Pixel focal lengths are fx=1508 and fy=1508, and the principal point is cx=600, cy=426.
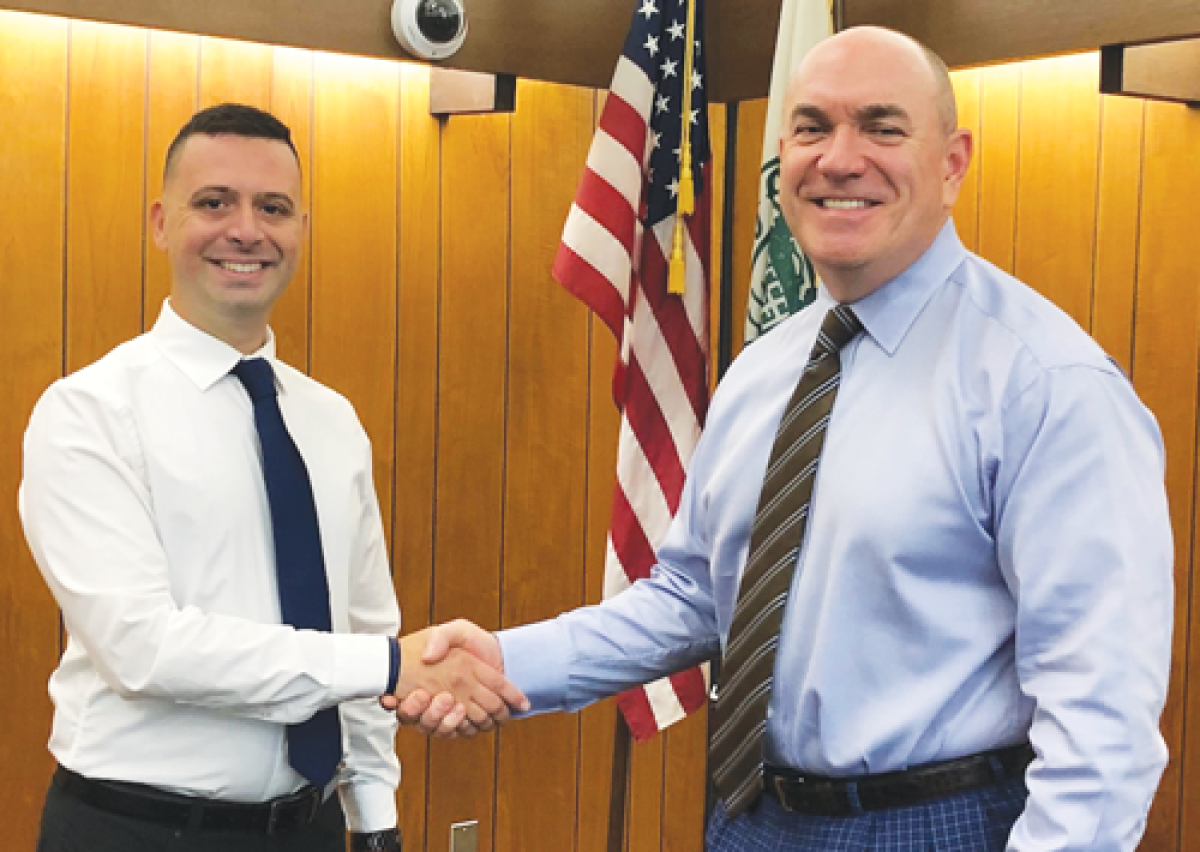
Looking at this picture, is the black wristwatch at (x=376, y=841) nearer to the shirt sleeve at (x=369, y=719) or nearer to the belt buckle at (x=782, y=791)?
the shirt sleeve at (x=369, y=719)

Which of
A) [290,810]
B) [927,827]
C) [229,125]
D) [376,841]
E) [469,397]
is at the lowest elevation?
[376,841]

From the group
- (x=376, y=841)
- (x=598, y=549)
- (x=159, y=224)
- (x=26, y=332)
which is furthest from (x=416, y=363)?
(x=376, y=841)

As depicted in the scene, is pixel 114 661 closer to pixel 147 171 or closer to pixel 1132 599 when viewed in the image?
pixel 1132 599

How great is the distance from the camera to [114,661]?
2.06m

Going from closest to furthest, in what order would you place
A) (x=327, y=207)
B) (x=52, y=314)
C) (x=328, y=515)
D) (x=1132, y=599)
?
(x=1132, y=599)
(x=328, y=515)
(x=52, y=314)
(x=327, y=207)

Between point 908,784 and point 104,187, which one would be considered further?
point 104,187

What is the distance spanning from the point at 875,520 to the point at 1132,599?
30 centimetres

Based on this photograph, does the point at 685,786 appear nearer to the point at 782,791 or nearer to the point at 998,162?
the point at 998,162

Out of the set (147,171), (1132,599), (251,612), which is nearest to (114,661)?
(251,612)

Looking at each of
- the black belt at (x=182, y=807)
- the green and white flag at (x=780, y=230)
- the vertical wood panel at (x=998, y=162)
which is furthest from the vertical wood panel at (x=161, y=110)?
the vertical wood panel at (x=998, y=162)

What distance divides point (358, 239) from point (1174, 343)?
1836 mm

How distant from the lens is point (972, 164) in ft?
11.2

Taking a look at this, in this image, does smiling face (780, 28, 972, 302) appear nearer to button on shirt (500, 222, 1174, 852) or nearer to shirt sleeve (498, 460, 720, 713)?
button on shirt (500, 222, 1174, 852)

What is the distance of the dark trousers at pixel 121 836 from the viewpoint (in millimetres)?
2094
